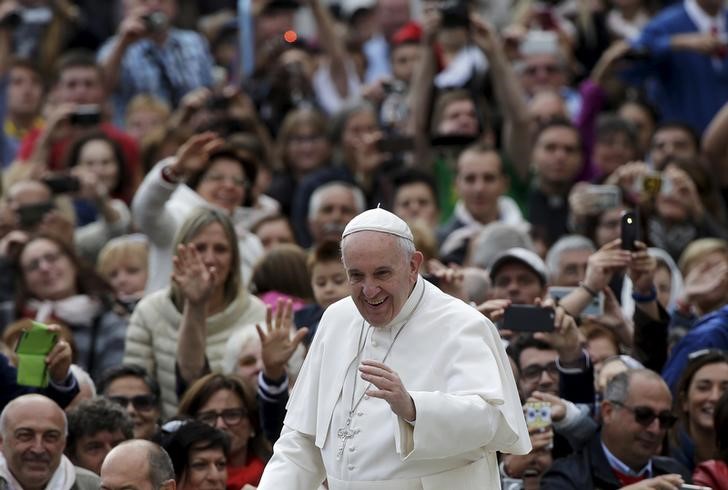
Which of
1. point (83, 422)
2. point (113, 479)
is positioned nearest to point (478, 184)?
point (83, 422)

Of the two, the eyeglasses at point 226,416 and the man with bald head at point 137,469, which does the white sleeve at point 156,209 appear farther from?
the man with bald head at point 137,469

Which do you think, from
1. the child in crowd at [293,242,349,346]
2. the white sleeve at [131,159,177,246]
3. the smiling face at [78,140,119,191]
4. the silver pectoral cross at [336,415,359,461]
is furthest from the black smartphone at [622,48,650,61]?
the silver pectoral cross at [336,415,359,461]

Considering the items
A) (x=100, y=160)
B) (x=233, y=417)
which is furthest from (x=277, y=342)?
(x=100, y=160)

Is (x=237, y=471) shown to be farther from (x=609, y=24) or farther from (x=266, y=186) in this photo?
(x=609, y=24)

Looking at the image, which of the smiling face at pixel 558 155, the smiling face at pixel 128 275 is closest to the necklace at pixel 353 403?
the smiling face at pixel 128 275

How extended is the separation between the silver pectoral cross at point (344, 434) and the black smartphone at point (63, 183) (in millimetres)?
5963

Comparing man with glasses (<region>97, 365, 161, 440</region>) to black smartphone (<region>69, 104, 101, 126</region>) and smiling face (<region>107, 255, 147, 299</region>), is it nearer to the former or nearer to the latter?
smiling face (<region>107, 255, 147, 299</region>)

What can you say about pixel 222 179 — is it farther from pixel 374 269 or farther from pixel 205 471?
pixel 374 269

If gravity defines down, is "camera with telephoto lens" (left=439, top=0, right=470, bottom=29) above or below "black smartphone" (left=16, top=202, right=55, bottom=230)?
above

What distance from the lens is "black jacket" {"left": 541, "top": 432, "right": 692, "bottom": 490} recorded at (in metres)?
9.25

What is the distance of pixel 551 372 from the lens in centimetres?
994

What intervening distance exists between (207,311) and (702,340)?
8.77 feet

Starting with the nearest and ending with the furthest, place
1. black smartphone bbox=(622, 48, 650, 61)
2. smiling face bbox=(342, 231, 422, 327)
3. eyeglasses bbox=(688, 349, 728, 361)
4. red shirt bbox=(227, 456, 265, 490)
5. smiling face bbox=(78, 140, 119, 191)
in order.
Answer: smiling face bbox=(342, 231, 422, 327) → red shirt bbox=(227, 456, 265, 490) → eyeglasses bbox=(688, 349, 728, 361) → smiling face bbox=(78, 140, 119, 191) → black smartphone bbox=(622, 48, 650, 61)

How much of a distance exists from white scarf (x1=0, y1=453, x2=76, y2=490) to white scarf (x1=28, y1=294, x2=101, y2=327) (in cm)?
253
